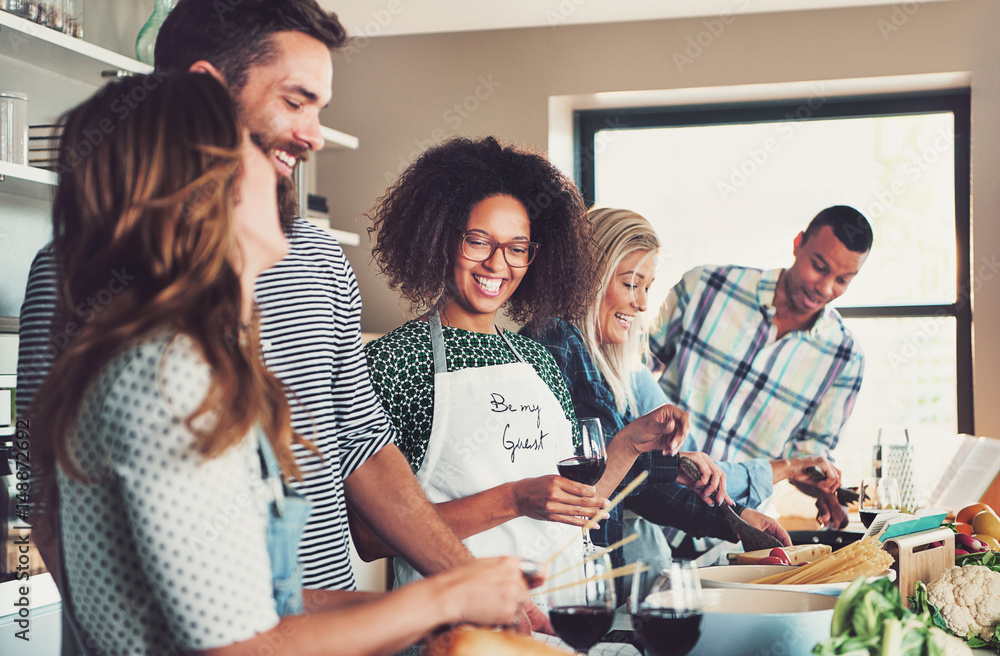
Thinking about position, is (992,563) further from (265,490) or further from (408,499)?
(265,490)

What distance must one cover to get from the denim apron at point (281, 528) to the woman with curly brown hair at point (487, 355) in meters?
0.67

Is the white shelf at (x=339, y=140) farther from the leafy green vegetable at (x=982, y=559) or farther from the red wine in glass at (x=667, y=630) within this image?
the red wine in glass at (x=667, y=630)

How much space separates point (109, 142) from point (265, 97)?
0.48m

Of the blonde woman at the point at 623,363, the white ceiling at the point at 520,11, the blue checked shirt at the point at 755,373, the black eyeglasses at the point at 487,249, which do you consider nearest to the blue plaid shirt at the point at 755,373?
the blue checked shirt at the point at 755,373

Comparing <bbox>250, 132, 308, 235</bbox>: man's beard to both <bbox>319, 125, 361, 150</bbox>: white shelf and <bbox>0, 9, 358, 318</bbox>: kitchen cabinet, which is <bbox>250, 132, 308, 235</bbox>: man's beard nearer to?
<bbox>0, 9, 358, 318</bbox>: kitchen cabinet

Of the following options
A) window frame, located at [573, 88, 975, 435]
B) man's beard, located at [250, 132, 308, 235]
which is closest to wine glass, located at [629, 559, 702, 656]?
man's beard, located at [250, 132, 308, 235]

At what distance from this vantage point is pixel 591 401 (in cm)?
199

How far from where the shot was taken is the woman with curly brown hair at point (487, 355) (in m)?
1.50

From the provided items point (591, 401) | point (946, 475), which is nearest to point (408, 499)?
point (591, 401)

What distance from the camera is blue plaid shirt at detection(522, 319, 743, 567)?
6.52 feet

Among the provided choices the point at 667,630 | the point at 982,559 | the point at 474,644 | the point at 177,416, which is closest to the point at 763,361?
the point at 982,559

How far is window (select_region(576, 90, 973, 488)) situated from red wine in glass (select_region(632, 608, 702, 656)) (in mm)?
3086

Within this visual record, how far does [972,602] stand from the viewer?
1223 millimetres

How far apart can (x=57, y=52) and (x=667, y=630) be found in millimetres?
2407
